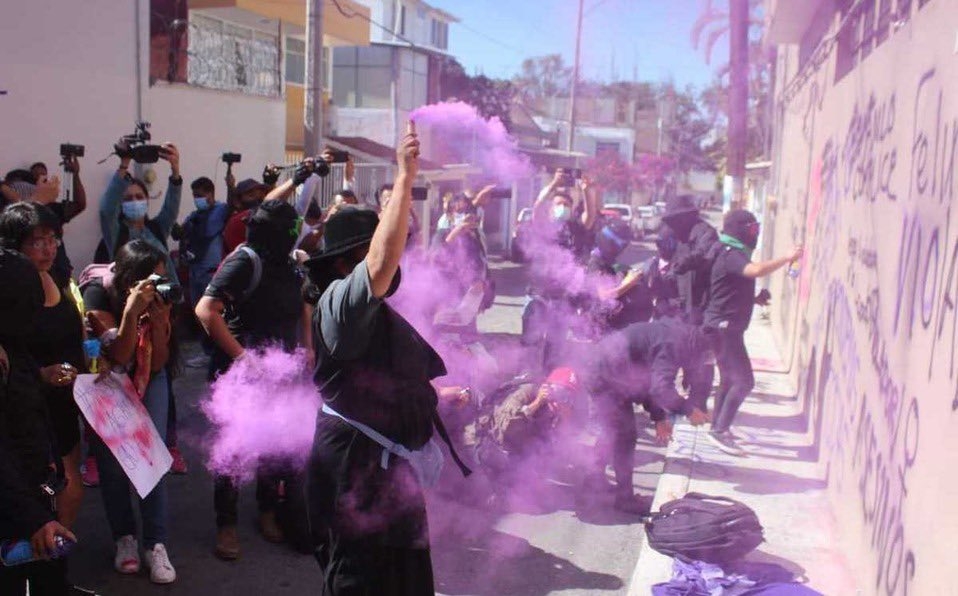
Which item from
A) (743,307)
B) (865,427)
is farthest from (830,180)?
(865,427)

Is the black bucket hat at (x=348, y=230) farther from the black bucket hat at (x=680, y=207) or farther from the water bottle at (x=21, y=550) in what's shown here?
the black bucket hat at (x=680, y=207)

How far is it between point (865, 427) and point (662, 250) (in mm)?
2867

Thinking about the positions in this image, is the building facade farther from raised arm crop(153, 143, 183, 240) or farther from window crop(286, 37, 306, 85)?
window crop(286, 37, 306, 85)

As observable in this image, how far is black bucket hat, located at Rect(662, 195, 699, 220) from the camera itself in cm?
696

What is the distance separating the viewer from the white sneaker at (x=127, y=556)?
4.26m

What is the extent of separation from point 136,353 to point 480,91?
31.6 ft

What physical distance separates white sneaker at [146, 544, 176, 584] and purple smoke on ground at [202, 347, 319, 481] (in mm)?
458

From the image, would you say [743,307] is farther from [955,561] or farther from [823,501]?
[955,561]

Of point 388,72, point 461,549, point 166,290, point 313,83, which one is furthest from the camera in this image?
point 388,72

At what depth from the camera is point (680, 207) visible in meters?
7.03

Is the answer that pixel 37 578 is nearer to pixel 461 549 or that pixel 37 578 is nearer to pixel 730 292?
pixel 461 549

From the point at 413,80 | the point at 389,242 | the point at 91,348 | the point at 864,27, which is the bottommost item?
the point at 91,348

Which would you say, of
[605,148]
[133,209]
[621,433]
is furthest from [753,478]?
[605,148]

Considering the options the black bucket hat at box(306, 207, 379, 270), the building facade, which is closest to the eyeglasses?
the black bucket hat at box(306, 207, 379, 270)
